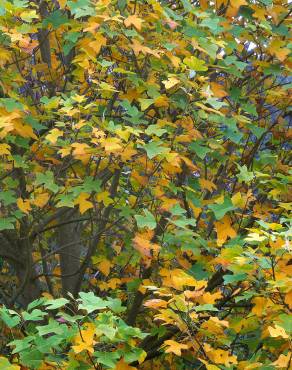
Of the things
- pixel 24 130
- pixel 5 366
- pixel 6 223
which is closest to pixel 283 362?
pixel 5 366

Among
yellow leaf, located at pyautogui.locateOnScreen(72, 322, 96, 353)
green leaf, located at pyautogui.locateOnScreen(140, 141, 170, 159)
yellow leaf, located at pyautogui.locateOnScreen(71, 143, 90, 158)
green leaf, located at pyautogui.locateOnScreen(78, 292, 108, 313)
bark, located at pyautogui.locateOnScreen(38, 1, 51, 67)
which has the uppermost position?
bark, located at pyautogui.locateOnScreen(38, 1, 51, 67)

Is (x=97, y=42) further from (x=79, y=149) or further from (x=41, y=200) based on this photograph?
(x=41, y=200)

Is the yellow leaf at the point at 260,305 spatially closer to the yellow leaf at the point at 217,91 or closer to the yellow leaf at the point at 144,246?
A: the yellow leaf at the point at 144,246

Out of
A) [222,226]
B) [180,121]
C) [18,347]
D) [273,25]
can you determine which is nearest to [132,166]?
[180,121]

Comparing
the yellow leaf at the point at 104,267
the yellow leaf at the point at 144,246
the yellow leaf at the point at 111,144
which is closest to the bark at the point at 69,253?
the yellow leaf at the point at 104,267

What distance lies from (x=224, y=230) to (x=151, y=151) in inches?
28.4

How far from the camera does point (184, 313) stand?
8.82 feet

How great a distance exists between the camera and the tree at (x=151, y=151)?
3.37 m

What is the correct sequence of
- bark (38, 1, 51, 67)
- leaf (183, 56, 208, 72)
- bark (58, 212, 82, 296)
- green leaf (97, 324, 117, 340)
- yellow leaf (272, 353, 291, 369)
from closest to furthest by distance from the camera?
green leaf (97, 324, 117, 340)
yellow leaf (272, 353, 291, 369)
leaf (183, 56, 208, 72)
bark (38, 1, 51, 67)
bark (58, 212, 82, 296)

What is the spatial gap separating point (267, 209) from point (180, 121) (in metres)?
0.91

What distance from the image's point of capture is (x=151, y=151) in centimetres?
335

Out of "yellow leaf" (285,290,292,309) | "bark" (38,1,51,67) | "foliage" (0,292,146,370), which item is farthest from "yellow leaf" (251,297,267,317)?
"bark" (38,1,51,67)

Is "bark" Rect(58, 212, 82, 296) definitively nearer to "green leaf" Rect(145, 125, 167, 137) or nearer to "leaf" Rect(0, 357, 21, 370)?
"green leaf" Rect(145, 125, 167, 137)

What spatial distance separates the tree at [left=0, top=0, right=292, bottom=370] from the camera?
3365 mm
